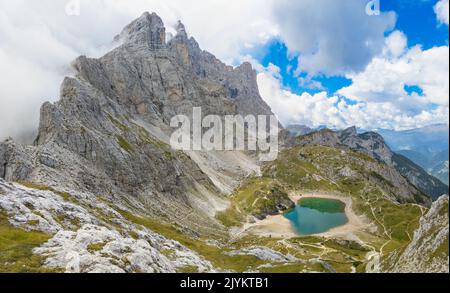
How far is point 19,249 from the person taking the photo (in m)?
49.1

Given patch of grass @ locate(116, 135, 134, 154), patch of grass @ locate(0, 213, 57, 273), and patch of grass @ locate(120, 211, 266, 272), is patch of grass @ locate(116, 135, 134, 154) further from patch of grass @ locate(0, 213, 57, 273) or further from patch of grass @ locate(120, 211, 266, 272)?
patch of grass @ locate(0, 213, 57, 273)

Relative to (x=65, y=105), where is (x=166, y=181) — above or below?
below

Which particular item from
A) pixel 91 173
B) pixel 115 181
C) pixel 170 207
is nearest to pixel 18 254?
pixel 91 173

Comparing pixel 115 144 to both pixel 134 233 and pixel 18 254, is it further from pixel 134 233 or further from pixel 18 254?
pixel 18 254

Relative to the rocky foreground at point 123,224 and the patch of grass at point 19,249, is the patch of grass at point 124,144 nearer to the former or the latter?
the rocky foreground at point 123,224

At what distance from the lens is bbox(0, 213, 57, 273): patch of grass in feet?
140

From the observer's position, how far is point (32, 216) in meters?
68.3

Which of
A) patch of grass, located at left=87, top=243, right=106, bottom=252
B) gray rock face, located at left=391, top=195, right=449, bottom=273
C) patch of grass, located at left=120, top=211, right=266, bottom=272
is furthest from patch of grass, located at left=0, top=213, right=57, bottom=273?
gray rock face, located at left=391, top=195, right=449, bottom=273

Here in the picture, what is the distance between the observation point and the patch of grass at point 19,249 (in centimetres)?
4262

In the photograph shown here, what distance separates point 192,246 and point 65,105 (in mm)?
98197

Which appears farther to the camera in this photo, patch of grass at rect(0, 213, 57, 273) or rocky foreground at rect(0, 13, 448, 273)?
rocky foreground at rect(0, 13, 448, 273)

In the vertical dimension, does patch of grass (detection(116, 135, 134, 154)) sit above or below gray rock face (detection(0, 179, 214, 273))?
above
